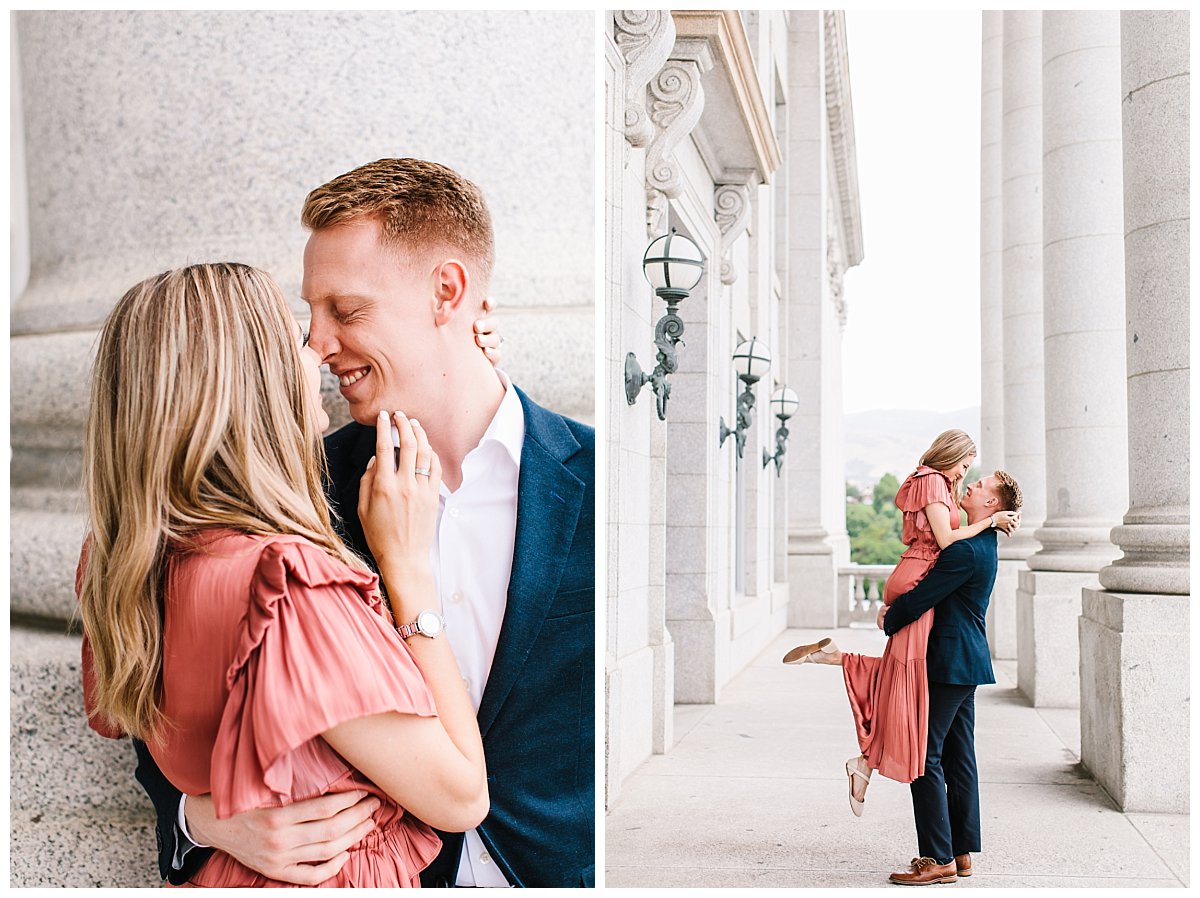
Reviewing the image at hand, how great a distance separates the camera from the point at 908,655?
5586 mm

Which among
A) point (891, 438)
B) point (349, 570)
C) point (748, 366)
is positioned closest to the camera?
point (349, 570)

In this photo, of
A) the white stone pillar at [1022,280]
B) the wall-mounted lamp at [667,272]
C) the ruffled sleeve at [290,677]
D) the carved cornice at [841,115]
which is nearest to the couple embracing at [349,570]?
the ruffled sleeve at [290,677]

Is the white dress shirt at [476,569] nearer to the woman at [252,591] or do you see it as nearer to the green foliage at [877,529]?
the woman at [252,591]

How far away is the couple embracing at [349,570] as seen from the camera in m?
3.38

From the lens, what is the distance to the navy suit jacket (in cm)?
382

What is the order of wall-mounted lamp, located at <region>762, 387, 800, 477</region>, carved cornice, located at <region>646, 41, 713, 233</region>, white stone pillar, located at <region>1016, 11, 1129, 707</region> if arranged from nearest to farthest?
carved cornice, located at <region>646, 41, 713, 233</region>
white stone pillar, located at <region>1016, 11, 1129, 707</region>
wall-mounted lamp, located at <region>762, 387, 800, 477</region>

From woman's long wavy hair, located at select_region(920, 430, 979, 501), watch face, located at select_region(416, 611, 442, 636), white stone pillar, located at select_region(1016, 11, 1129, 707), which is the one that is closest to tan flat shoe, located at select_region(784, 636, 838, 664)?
woman's long wavy hair, located at select_region(920, 430, 979, 501)

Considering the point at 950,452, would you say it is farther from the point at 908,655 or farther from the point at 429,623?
the point at 429,623

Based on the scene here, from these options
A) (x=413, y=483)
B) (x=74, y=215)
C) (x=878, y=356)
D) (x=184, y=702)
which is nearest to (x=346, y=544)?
(x=413, y=483)

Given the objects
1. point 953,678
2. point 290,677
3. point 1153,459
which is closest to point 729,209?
point 1153,459

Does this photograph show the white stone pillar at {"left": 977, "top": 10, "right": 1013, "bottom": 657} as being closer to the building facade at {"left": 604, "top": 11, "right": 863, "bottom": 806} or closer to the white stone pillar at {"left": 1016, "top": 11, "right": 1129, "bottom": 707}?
the building facade at {"left": 604, "top": 11, "right": 863, "bottom": 806}

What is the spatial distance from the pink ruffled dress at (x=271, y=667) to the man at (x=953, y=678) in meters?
2.97

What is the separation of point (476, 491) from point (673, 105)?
4430 millimetres

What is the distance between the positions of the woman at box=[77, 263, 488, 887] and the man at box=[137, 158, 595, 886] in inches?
4.8
